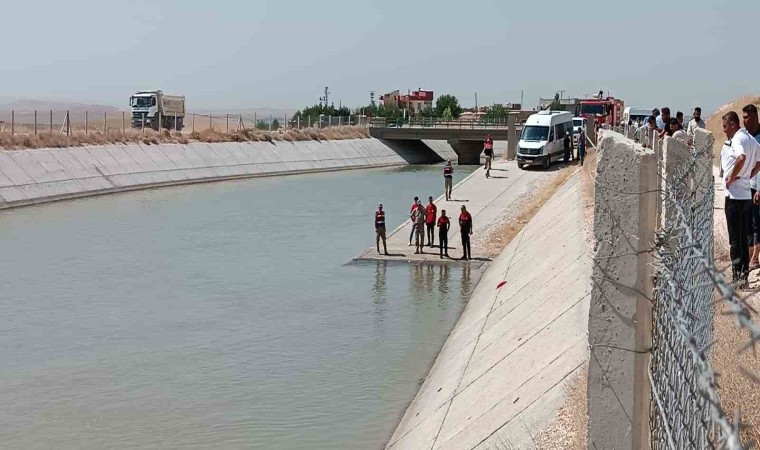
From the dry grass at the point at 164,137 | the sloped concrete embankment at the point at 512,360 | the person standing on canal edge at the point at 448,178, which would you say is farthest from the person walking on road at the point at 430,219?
the dry grass at the point at 164,137

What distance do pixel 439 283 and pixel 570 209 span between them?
12.7ft

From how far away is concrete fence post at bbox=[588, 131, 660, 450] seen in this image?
4625 millimetres

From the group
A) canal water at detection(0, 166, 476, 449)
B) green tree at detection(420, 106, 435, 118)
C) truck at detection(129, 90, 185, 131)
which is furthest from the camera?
green tree at detection(420, 106, 435, 118)

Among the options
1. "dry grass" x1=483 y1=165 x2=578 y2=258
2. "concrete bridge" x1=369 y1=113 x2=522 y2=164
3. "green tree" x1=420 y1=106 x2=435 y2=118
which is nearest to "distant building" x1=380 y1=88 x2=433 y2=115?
"green tree" x1=420 y1=106 x2=435 y2=118

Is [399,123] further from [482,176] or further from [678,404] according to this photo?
[678,404]

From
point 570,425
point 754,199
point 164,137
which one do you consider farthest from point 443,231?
point 164,137

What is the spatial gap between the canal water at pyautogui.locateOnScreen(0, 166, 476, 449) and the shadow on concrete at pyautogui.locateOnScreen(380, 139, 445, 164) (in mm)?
47148

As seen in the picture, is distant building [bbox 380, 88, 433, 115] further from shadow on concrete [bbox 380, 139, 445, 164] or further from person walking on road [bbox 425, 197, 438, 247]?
person walking on road [bbox 425, 197, 438, 247]

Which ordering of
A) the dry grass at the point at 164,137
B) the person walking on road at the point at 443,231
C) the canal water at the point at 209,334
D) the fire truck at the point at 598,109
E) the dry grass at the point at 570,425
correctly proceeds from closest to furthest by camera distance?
the dry grass at the point at 570,425 < the canal water at the point at 209,334 < the person walking on road at the point at 443,231 < the dry grass at the point at 164,137 < the fire truck at the point at 598,109

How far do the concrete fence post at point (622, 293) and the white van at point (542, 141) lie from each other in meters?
47.4

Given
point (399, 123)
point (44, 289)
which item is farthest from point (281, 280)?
point (399, 123)

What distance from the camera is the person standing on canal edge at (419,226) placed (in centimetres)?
2794

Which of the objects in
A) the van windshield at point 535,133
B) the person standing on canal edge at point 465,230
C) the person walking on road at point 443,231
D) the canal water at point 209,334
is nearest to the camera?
the canal water at point 209,334

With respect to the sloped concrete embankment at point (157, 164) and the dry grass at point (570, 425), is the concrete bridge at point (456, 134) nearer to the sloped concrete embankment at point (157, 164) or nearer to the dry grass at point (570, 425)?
the sloped concrete embankment at point (157, 164)
